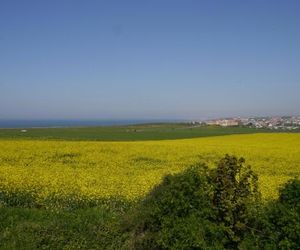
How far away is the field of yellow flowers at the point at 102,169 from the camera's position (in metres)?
13.2

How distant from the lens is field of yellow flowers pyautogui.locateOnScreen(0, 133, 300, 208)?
1322cm

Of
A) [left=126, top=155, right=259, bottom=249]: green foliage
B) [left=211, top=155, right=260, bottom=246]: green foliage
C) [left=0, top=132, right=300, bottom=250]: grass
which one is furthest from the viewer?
[left=0, top=132, right=300, bottom=250]: grass

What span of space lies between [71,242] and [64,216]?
67.5 inches

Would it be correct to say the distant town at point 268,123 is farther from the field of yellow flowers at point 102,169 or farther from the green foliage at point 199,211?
the green foliage at point 199,211

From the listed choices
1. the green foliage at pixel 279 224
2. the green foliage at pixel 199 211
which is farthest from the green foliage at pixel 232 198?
the green foliage at pixel 279 224

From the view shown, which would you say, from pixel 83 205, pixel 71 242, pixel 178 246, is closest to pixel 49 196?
pixel 83 205

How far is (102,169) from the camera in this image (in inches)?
723

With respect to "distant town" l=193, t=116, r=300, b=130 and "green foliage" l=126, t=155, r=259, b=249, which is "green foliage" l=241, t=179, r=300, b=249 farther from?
"distant town" l=193, t=116, r=300, b=130

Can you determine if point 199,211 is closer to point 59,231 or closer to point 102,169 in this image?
point 59,231

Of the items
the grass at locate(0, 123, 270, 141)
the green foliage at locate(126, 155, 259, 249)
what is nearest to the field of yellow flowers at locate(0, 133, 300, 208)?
the green foliage at locate(126, 155, 259, 249)

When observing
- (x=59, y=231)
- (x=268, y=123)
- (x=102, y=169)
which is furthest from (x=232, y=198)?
(x=268, y=123)

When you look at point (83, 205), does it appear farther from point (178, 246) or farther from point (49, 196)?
point (178, 246)

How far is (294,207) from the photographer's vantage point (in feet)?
22.9

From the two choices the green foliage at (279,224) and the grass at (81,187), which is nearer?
the green foliage at (279,224)
